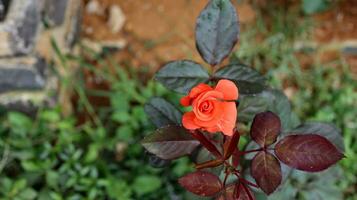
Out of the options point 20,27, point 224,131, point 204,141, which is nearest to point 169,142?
point 204,141

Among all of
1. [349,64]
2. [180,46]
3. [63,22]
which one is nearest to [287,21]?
[349,64]

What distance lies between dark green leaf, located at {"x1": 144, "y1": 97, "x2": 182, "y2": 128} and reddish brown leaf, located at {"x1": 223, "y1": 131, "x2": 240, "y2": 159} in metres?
0.25

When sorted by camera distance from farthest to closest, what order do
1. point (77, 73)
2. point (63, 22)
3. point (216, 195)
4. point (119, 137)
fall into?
point (77, 73)
point (63, 22)
point (119, 137)
point (216, 195)

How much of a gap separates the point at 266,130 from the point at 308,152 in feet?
0.31

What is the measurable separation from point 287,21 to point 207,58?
1254mm

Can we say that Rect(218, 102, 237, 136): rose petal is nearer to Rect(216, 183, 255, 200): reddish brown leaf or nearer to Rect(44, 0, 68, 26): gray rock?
Rect(216, 183, 255, 200): reddish brown leaf

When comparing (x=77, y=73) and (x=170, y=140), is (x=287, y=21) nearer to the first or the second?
(x=77, y=73)

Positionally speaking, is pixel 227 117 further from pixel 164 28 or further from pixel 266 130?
pixel 164 28

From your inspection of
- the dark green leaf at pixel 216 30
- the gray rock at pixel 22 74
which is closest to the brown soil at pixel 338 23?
the gray rock at pixel 22 74

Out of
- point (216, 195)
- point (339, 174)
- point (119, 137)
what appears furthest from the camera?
point (119, 137)

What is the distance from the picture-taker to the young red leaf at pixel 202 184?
1.11 meters

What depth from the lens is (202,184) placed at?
43.7 inches

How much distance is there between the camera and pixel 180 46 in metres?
2.40

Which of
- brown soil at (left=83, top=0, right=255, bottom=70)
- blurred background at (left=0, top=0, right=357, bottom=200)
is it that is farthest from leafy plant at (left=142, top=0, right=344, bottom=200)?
brown soil at (left=83, top=0, right=255, bottom=70)
